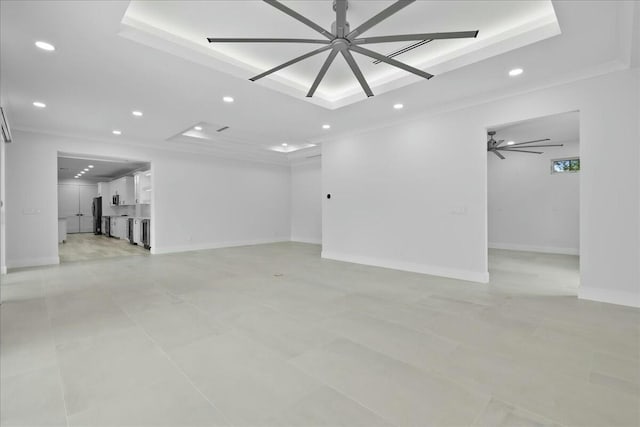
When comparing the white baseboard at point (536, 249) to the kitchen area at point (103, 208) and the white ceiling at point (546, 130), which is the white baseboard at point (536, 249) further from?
the kitchen area at point (103, 208)

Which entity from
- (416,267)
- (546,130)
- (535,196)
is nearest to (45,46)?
(416,267)

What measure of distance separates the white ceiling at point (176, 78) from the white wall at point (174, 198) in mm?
649

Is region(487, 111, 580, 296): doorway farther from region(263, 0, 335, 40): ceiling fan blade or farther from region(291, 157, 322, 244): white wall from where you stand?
region(263, 0, 335, 40): ceiling fan blade

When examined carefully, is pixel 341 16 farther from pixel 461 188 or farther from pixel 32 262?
pixel 32 262

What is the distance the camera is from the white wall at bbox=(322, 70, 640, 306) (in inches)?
138

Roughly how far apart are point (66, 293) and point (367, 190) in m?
5.16

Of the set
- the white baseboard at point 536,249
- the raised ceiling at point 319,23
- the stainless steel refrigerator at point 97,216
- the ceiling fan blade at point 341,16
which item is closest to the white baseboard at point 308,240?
the white baseboard at point 536,249

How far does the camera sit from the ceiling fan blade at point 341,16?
2.24 meters

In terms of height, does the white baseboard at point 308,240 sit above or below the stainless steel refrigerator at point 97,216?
below

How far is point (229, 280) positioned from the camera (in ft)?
15.3

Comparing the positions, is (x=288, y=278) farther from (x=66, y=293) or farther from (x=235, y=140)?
(x=235, y=140)

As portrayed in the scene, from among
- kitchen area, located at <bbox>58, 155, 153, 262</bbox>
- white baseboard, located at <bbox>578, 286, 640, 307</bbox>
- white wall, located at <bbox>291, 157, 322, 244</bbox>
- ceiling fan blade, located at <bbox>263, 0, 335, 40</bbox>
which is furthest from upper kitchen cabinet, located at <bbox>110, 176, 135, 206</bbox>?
white baseboard, located at <bbox>578, 286, 640, 307</bbox>

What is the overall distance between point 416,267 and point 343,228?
190cm

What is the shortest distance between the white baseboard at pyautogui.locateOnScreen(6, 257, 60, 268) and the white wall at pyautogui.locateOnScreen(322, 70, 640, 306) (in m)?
5.75
